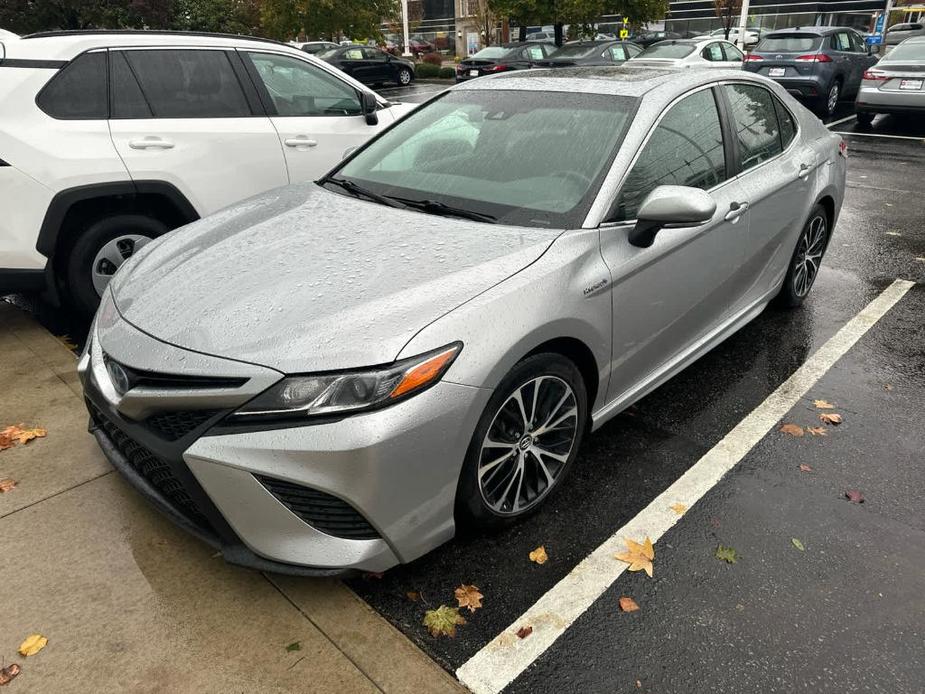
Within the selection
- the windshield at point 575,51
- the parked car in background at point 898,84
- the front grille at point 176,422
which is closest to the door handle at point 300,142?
the front grille at point 176,422

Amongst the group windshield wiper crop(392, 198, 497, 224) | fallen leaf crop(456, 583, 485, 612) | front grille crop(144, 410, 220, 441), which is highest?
windshield wiper crop(392, 198, 497, 224)

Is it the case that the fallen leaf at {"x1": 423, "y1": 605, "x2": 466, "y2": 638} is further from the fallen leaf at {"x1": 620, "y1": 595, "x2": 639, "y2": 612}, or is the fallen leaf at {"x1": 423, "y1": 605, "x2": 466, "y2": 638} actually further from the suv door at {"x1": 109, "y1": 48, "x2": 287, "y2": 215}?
the suv door at {"x1": 109, "y1": 48, "x2": 287, "y2": 215}

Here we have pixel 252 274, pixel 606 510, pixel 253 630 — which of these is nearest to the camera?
pixel 253 630

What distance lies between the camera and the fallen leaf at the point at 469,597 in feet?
8.07

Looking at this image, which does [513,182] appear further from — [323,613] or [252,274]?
[323,613]

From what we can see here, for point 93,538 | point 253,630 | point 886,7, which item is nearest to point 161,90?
point 93,538

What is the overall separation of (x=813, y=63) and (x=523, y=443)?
1330 cm

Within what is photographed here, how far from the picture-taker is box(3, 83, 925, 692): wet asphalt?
7.32 feet

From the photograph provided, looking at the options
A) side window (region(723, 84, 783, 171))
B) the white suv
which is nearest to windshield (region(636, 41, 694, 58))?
the white suv

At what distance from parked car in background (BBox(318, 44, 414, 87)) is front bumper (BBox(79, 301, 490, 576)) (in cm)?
2157

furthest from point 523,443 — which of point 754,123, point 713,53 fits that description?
point 713,53

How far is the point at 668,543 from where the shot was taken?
2758 millimetres

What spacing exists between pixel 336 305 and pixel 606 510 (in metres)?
1.46

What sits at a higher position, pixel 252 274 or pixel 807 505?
pixel 252 274
